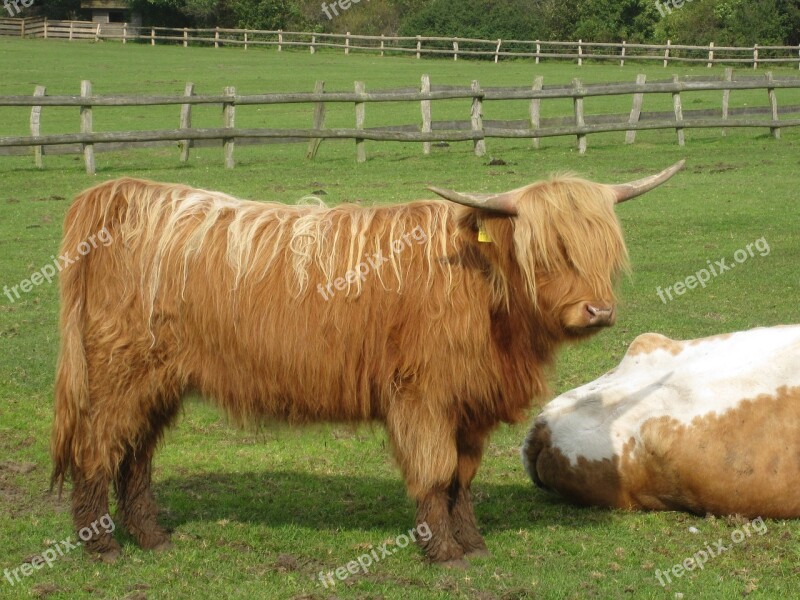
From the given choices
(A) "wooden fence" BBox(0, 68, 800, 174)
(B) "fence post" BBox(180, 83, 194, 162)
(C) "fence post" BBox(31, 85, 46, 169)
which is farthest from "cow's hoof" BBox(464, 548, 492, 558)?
(B) "fence post" BBox(180, 83, 194, 162)

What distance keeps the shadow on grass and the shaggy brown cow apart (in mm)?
596

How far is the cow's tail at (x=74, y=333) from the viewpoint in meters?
5.01

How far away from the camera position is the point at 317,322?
194 inches

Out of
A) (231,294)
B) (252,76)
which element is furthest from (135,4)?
(231,294)

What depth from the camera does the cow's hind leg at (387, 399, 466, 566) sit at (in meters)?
4.88

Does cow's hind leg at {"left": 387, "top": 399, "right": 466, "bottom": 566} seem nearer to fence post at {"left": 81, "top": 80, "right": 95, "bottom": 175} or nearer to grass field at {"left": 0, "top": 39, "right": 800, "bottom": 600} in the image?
grass field at {"left": 0, "top": 39, "right": 800, "bottom": 600}

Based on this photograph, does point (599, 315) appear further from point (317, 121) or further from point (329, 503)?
point (317, 121)

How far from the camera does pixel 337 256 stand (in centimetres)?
499

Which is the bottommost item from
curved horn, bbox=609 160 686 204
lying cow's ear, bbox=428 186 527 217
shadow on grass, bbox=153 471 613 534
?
shadow on grass, bbox=153 471 613 534

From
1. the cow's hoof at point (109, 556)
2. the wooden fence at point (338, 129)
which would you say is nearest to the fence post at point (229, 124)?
the wooden fence at point (338, 129)

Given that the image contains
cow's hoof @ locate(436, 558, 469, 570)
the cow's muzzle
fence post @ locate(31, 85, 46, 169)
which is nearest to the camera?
the cow's muzzle

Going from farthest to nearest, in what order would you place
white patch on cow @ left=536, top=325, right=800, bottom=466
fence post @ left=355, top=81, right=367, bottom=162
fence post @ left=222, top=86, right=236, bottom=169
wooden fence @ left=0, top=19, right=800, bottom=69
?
wooden fence @ left=0, top=19, right=800, bottom=69 < fence post @ left=355, top=81, right=367, bottom=162 < fence post @ left=222, top=86, right=236, bottom=169 < white patch on cow @ left=536, top=325, right=800, bottom=466

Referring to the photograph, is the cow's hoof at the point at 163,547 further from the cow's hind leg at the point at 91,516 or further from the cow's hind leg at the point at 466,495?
the cow's hind leg at the point at 466,495

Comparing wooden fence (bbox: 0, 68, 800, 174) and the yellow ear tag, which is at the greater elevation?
the yellow ear tag
